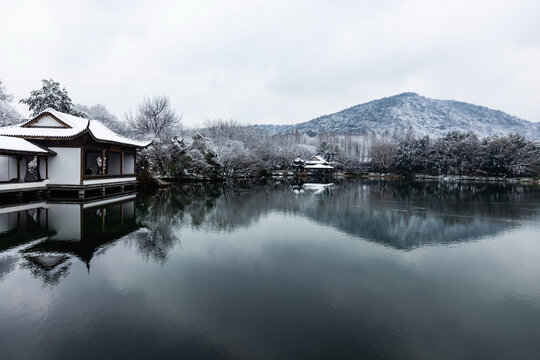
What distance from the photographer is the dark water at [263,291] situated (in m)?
3.46

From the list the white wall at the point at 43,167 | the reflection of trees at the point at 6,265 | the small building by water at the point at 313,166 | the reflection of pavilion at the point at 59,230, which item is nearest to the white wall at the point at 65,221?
the reflection of pavilion at the point at 59,230

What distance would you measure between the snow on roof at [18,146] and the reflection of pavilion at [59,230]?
275cm

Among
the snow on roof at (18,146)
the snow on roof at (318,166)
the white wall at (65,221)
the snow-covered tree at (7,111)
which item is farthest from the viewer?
the snow on roof at (318,166)

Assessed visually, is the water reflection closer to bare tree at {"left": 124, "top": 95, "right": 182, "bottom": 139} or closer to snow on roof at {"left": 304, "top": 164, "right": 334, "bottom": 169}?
bare tree at {"left": 124, "top": 95, "right": 182, "bottom": 139}

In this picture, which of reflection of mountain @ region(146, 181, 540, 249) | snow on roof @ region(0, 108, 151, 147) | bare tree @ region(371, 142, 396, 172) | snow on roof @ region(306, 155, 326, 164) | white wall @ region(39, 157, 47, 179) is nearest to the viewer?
reflection of mountain @ region(146, 181, 540, 249)

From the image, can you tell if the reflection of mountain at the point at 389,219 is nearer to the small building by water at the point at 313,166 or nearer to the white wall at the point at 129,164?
the white wall at the point at 129,164

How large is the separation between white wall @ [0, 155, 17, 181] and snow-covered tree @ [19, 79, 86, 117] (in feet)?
34.2

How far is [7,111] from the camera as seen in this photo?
2200cm

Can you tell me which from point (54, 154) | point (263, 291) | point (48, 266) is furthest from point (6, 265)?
point (54, 154)

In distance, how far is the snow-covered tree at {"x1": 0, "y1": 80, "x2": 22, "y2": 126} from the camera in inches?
857

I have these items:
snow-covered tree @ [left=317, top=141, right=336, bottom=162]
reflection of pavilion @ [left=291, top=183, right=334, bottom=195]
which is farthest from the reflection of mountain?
snow-covered tree @ [left=317, top=141, right=336, bottom=162]

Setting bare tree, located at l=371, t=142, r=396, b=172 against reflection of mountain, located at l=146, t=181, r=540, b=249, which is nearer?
reflection of mountain, located at l=146, t=181, r=540, b=249

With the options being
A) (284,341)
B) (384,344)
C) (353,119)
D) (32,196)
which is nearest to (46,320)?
(284,341)

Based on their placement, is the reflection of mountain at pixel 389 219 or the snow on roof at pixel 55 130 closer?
the reflection of mountain at pixel 389 219
